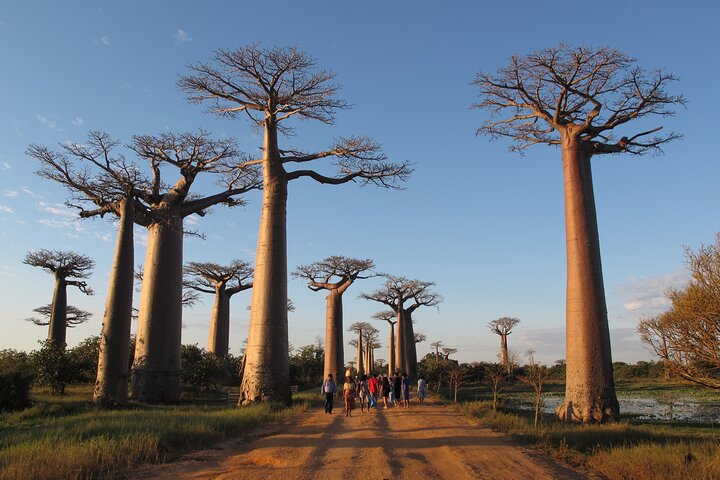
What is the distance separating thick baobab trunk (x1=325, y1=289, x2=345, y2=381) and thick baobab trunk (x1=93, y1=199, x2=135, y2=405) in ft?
58.1

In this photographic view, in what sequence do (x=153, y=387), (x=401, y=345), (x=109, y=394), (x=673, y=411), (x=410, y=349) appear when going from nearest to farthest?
(x=109, y=394)
(x=153, y=387)
(x=673, y=411)
(x=401, y=345)
(x=410, y=349)

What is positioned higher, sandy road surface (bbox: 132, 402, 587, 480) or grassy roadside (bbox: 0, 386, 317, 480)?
grassy roadside (bbox: 0, 386, 317, 480)

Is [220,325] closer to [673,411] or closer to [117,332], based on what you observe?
[117,332]

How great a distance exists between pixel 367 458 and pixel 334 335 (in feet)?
82.3

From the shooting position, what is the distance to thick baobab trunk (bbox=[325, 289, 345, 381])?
3095 cm

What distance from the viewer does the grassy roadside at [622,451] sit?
564 cm

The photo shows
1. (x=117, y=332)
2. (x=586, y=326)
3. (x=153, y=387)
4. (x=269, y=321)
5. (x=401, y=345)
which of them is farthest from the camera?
(x=401, y=345)

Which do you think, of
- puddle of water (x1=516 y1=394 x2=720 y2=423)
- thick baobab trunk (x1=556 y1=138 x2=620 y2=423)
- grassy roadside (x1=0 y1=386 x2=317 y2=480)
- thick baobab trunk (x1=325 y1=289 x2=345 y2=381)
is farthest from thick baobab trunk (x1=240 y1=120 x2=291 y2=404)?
thick baobab trunk (x1=325 y1=289 x2=345 y2=381)

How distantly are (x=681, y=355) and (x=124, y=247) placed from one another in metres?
13.3

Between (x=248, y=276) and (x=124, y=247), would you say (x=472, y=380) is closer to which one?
(x=248, y=276)

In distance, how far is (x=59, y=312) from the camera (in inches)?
1169

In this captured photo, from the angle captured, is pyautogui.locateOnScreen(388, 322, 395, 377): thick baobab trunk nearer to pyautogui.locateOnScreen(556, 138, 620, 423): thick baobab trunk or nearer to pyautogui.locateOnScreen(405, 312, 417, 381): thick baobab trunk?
pyautogui.locateOnScreen(405, 312, 417, 381): thick baobab trunk

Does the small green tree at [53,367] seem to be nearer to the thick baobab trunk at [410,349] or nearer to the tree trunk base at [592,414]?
the tree trunk base at [592,414]

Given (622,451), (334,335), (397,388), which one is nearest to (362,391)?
(397,388)
